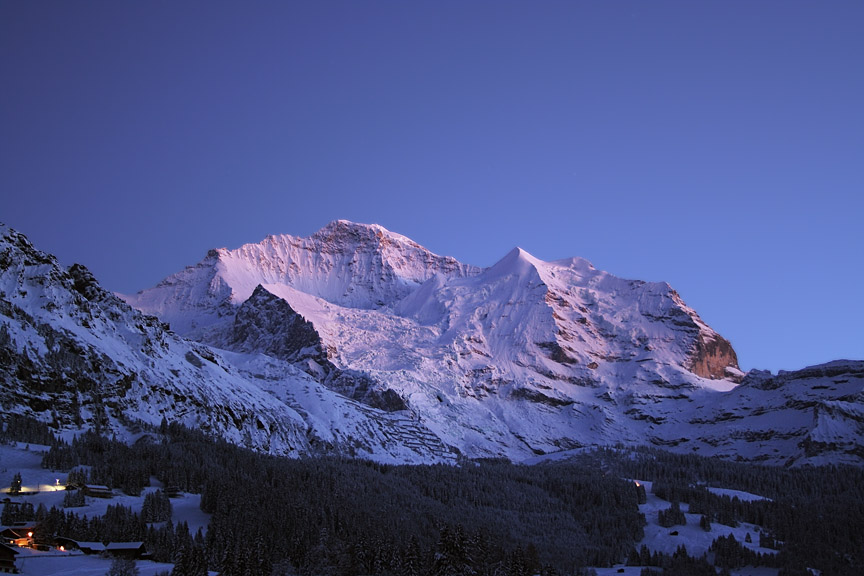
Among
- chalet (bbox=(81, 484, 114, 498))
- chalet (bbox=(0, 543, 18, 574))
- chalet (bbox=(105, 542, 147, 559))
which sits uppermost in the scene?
chalet (bbox=(81, 484, 114, 498))

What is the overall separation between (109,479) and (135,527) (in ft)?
96.7

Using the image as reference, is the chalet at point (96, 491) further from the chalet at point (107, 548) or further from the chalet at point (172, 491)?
the chalet at point (107, 548)

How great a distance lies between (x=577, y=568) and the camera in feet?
638

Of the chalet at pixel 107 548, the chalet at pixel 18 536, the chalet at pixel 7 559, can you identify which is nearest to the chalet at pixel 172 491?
the chalet at pixel 107 548

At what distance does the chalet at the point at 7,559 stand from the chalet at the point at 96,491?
167 feet

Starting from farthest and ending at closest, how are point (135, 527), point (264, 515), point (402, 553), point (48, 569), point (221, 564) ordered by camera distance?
point (264, 515) → point (402, 553) → point (135, 527) → point (221, 564) → point (48, 569)

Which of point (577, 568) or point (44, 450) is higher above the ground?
point (44, 450)

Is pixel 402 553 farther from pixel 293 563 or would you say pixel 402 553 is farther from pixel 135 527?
pixel 135 527

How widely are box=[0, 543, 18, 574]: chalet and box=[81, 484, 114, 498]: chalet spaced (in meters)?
50.9

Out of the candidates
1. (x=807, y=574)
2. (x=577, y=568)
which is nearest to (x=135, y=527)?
(x=577, y=568)

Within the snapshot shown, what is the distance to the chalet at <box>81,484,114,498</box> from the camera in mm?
178500

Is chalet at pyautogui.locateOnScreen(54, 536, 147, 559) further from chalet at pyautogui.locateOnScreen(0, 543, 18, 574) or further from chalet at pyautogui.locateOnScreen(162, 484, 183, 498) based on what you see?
chalet at pyautogui.locateOnScreen(162, 484, 183, 498)

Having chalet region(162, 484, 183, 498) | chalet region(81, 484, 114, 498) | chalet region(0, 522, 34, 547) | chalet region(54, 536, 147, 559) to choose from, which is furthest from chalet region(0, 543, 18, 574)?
chalet region(162, 484, 183, 498)

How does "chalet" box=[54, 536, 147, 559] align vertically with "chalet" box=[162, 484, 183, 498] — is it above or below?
below
